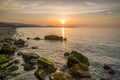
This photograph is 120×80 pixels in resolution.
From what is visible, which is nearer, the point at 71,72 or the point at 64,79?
the point at 64,79

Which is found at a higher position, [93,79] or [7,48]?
[7,48]

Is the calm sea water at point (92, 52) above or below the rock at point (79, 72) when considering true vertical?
below

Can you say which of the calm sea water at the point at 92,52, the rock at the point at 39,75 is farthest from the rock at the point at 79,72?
the rock at the point at 39,75

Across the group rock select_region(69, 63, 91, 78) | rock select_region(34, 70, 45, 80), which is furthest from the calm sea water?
rock select_region(34, 70, 45, 80)

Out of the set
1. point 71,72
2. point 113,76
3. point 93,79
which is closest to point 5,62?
point 71,72

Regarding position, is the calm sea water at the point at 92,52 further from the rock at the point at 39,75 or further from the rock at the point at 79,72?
the rock at the point at 39,75

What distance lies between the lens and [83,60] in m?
29.6

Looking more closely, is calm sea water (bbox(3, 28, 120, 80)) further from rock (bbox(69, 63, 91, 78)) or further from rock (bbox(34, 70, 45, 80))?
rock (bbox(34, 70, 45, 80))

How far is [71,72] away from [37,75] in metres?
6.17

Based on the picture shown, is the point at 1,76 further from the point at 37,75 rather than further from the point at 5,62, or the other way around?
the point at 5,62

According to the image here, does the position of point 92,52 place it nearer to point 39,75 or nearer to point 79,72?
point 79,72

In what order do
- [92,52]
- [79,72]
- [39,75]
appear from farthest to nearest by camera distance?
[92,52]
[79,72]
[39,75]

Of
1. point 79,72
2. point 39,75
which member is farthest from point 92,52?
point 39,75

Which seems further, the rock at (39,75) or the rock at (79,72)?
the rock at (79,72)
